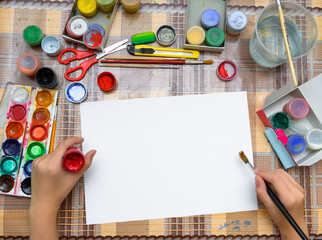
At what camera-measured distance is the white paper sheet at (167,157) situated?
939 millimetres

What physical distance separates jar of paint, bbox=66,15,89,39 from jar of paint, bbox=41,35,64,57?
2.0 inches

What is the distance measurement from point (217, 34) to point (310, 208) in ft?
2.12

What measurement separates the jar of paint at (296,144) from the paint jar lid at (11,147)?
0.87m

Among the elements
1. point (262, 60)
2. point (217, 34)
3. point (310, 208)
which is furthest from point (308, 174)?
point (217, 34)

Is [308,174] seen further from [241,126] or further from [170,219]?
[170,219]

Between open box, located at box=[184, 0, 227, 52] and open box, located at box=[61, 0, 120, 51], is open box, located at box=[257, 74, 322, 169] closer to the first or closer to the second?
open box, located at box=[184, 0, 227, 52]

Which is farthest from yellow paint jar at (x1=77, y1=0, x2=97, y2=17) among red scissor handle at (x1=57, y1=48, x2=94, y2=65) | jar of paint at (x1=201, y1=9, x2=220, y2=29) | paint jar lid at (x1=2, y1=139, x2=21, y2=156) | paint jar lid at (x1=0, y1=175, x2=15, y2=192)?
paint jar lid at (x1=0, y1=175, x2=15, y2=192)

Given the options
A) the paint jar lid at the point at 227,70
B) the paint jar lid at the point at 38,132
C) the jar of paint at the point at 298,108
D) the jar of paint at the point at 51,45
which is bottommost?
the paint jar lid at the point at 38,132

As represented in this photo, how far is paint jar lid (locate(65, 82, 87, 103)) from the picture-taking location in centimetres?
96

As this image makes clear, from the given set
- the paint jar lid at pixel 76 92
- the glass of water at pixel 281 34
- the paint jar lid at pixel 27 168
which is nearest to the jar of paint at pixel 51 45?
the paint jar lid at pixel 76 92

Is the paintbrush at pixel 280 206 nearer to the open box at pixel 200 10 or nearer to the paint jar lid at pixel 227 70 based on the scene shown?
the paint jar lid at pixel 227 70

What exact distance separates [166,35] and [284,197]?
2.10ft

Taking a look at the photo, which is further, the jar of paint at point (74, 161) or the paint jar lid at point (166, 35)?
the paint jar lid at point (166, 35)

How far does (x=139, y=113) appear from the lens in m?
0.97
